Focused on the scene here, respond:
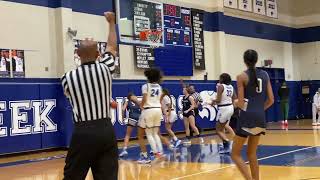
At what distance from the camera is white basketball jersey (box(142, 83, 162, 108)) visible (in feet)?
35.0

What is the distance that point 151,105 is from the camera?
425 inches

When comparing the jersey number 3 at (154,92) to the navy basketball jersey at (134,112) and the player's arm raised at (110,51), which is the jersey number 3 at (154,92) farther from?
the player's arm raised at (110,51)

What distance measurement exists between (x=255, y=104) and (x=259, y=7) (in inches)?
769

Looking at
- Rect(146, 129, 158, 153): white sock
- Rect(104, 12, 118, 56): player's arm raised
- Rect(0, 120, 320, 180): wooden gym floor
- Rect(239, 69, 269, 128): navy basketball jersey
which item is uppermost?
Rect(104, 12, 118, 56): player's arm raised

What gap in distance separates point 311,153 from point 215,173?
11.2 ft

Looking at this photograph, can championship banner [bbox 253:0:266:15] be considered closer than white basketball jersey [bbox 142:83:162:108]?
No

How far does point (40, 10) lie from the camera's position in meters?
15.4

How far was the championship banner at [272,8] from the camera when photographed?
26.2 metres

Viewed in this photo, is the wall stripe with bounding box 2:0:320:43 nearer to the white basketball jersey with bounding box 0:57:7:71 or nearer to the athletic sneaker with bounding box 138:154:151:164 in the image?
the white basketball jersey with bounding box 0:57:7:71

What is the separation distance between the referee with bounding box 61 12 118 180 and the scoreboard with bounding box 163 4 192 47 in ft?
49.7

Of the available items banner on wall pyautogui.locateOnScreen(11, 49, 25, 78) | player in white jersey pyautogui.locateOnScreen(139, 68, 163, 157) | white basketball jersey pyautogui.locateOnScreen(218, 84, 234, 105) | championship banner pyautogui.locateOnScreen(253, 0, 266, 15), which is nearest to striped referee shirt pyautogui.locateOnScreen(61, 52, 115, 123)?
player in white jersey pyautogui.locateOnScreen(139, 68, 163, 157)

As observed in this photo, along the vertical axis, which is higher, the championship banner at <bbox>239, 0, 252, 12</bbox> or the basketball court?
the championship banner at <bbox>239, 0, 252, 12</bbox>

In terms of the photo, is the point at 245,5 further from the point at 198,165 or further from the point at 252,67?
the point at 252,67

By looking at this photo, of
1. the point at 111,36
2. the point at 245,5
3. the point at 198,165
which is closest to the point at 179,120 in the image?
the point at 245,5
